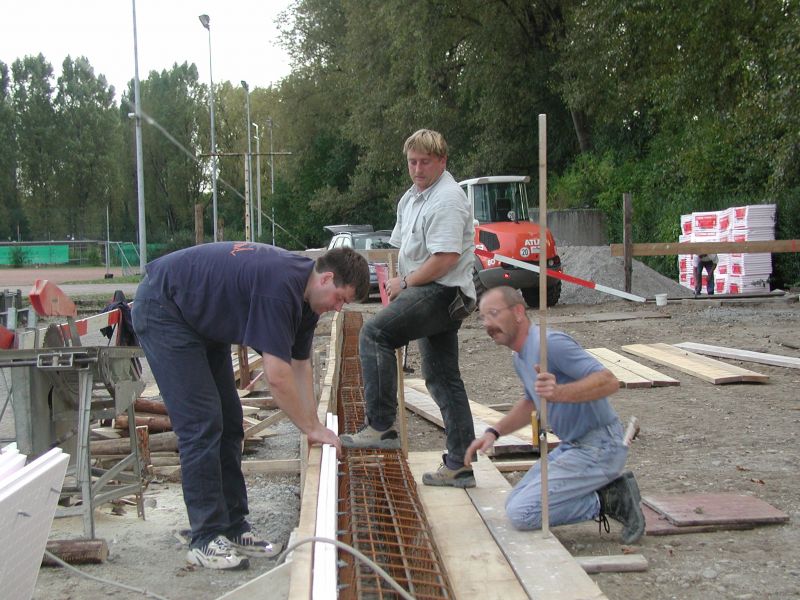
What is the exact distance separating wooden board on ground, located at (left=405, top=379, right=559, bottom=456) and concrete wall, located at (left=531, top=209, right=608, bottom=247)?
16.9 m

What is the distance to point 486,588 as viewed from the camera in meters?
3.27

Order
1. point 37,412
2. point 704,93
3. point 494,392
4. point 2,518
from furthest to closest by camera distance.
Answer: point 704,93, point 494,392, point 37,412, point 2,518

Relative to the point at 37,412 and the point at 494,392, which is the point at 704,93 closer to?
the point at 494,392

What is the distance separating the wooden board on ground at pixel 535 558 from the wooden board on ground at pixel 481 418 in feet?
2.93

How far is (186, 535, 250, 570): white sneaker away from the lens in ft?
12.2

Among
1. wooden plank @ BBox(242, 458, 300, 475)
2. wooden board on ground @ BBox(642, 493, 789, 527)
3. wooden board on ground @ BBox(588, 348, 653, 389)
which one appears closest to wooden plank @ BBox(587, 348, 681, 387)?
wooden board on ground @ BBox(588, 348, 653, 389)

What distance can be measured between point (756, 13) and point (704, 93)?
2.58 metres

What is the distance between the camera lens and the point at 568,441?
4039 mm

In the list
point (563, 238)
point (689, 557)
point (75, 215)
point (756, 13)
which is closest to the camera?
point (689, 557)

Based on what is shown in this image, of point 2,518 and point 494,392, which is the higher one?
point 2,518

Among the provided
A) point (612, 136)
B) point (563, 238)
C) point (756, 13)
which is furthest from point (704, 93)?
point (612, 136)

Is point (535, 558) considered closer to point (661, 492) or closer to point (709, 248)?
point (661, 492)

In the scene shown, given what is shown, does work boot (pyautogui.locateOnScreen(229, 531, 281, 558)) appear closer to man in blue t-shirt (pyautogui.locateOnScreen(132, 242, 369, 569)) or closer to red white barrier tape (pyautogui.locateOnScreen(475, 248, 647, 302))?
man in blue t-shirt (pyautogui.locateOnScreen(132, 242, 369, 569))

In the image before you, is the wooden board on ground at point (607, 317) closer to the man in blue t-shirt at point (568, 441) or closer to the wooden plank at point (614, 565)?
the man in blue t-shirt at point (568, 441)
